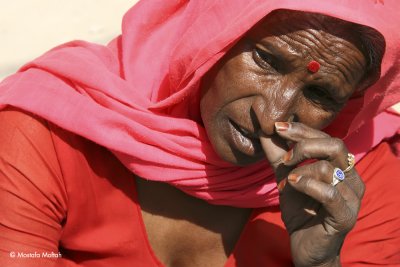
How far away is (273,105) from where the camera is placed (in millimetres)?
2055

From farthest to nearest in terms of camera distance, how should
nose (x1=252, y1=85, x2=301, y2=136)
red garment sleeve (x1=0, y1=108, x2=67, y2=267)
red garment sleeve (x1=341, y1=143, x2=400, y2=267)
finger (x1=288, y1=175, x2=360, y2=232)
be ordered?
1. red garment sleeve (x1=341, y1=143, x2=400, y2=267)
2. red garment sleeve (x1=0, y1=108, x2=67, y2=267)
3. nose (x1=252, y1=85, x2=301, y2=136)
4. finger (x1=288, y1=175, x2=360, y2=232)

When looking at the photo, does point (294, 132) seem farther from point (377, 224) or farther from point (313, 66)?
point (377, 224)

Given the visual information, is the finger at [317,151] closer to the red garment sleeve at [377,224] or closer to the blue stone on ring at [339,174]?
the blue stone on ring at [339,174]

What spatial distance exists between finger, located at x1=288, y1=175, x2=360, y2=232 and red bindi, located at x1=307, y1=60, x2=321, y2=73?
32 centimetres

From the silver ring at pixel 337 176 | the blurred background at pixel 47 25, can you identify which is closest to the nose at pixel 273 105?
the silver ring at pixel 337 176

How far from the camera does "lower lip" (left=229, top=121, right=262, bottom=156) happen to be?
6.98 ft

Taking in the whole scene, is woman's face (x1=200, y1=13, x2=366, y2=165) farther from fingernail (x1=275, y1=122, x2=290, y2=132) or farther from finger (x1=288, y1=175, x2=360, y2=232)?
finger (x1=288, y1=175, x2=360, y2=232)

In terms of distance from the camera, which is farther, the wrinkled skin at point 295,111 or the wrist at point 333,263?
the wrist at point 333,263

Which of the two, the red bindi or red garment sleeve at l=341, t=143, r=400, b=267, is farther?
red garment sleeve at l=341, t=143, r=400, b=267

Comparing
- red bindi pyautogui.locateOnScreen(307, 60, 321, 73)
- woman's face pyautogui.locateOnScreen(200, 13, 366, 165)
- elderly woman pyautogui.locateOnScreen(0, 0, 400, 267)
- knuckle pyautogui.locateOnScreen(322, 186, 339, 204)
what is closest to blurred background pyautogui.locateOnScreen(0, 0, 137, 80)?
elderly woman pyautogui.locateOnScreen(0, 0, 400, 267)

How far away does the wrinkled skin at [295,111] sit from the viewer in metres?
2.00

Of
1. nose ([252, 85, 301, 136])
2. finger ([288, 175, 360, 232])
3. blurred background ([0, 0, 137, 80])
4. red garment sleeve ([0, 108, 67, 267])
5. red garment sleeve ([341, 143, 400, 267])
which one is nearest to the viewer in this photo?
finger ([288, 175, 360, 232])

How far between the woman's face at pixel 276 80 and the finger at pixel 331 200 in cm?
19

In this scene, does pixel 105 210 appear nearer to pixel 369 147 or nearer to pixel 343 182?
pixel 343 182
